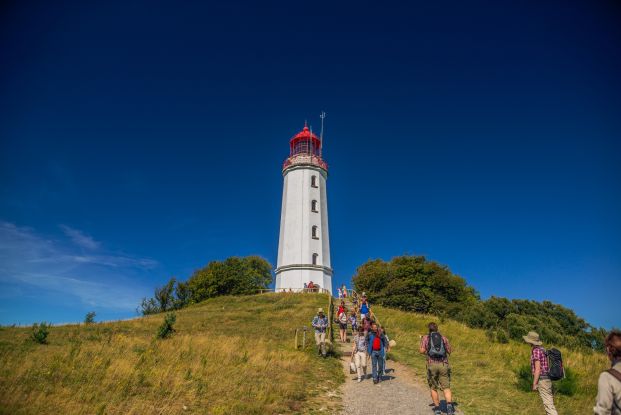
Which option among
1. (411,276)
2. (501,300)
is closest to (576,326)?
(501,300)

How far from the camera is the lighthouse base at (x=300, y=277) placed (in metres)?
36.1

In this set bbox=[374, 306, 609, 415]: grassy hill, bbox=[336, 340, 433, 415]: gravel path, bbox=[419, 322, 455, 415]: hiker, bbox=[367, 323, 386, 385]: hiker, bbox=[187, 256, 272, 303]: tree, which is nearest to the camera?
bbox=[419, 322, 455, 415]: hiker

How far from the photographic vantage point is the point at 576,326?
33781 mm

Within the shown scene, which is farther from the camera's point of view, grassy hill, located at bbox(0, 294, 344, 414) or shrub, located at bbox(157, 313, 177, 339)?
shrub, located at bbox(157, 313, 177, 339)

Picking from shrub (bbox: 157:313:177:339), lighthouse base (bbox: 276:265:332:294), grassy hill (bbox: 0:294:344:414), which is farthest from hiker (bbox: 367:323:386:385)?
lighthouse base (bbox: 276:265:332:294)

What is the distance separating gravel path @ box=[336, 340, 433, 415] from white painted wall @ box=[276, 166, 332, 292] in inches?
938


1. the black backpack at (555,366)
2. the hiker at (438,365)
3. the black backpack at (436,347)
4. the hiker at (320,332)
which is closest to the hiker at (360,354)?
the hiker at (320,332)

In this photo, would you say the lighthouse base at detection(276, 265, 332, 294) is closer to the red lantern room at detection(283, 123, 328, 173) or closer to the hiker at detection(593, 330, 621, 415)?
the red lantern room at detection(283, 123, 328, 173)

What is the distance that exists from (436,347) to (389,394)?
2.83 metres

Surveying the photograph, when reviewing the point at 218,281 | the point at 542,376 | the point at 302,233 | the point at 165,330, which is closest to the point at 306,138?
the point at 302,233

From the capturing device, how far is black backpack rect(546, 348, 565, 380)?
22.4ft

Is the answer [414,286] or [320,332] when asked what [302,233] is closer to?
[414,286]

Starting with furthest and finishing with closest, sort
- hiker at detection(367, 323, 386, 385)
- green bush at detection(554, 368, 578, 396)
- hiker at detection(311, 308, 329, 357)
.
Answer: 1. hiker at detection(311, 308, 329, 357)
2. hiker at detection(367, 323, 386, 385)
3. green bush at detection(554, 368, 578, 396)

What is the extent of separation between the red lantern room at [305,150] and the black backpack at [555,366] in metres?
35.2
